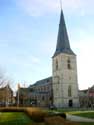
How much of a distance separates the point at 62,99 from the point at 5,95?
76.1 feet

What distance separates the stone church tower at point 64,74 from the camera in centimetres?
9006

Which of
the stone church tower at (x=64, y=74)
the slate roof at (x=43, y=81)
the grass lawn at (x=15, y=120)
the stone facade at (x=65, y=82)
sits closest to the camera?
the grass lawn at (x=15, y=120)

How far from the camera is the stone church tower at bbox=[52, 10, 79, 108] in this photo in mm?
90062

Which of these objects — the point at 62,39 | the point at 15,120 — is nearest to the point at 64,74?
the point at 62,39

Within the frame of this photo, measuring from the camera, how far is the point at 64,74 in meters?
91.9

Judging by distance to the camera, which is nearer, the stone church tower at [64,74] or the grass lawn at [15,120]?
the grass lawn at [15,120]

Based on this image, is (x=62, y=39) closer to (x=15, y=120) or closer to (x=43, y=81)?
(x=43, y=81)

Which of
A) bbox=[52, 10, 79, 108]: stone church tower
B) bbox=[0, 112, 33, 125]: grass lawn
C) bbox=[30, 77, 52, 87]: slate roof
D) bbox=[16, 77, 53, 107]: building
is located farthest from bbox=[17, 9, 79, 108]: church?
bbox=[0, 112, 33, 125]: grass lawn

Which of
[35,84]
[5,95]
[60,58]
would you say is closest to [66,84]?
[60,58]

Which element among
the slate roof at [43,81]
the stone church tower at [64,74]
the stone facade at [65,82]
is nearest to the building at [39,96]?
the slate roof at [43,81]

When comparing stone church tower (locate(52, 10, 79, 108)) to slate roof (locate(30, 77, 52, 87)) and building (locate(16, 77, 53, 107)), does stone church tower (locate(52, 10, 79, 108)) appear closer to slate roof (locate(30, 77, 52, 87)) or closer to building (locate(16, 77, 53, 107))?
building (locate(16, 77, 53, 107))

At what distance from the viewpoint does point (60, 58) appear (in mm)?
93188

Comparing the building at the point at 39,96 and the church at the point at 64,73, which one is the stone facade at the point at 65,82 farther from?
the building at the point at 39,96

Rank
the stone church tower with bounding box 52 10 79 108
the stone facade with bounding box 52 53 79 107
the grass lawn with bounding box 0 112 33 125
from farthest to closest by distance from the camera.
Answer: the stone church tower with bounding box 52 10 79 108 < the stone facade with bounding box 52 53 79 107 < the grass lawn with bounding box 0 112 33 125
